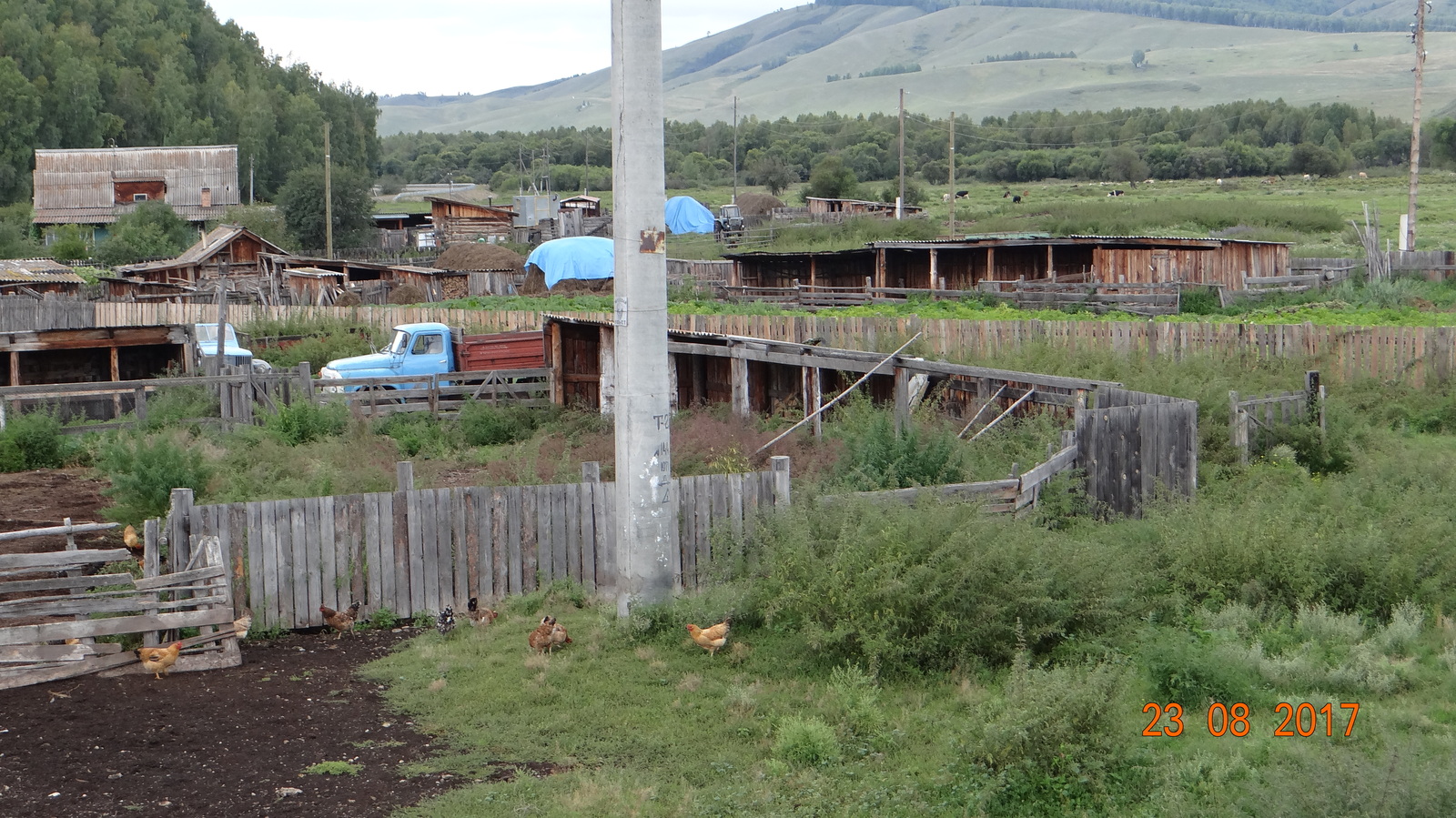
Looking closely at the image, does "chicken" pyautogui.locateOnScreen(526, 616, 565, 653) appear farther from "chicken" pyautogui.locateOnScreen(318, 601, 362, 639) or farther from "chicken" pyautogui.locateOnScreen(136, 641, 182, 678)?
"chicken" pyautogui.locateOnScreen(136, 641, 182, 678)

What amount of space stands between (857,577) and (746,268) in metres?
35.9

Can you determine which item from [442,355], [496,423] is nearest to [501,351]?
[442,355]

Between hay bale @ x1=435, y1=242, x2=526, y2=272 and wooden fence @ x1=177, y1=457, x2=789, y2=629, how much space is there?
41.1 metres

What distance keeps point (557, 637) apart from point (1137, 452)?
22.9ft

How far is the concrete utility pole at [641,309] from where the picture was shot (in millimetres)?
10344

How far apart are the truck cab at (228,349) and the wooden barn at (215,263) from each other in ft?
60.2

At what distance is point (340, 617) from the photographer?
10.7 metres

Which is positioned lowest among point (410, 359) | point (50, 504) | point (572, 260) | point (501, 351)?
point (50, 504)

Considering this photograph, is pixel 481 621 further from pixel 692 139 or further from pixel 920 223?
pixel 692 139

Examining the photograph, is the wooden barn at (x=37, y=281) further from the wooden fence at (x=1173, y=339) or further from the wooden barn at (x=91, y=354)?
the wooden fence at (x=1173, y=339)

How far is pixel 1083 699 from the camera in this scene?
6.88 meters

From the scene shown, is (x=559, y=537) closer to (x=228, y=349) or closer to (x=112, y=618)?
(x=112, y=618)

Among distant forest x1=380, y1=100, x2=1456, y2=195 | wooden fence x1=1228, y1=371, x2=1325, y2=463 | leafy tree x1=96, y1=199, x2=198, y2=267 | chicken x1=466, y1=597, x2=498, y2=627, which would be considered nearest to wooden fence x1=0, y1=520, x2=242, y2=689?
chicken x1=466, y1=597, x2=498, y2=627
